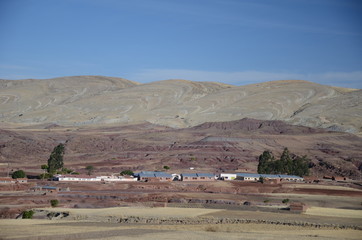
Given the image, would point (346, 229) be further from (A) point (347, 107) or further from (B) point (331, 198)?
(A) point (347, 107)

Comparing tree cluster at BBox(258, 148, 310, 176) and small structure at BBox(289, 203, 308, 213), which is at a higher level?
tree cluster at BBox(258, 148, 310, 176)

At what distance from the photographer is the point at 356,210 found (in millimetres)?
54562

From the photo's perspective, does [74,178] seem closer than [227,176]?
Yes

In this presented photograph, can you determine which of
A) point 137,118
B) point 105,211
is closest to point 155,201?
point 105,211

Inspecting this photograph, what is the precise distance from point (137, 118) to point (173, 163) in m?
79.8

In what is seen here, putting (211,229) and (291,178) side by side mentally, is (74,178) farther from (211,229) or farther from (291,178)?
(211,229)

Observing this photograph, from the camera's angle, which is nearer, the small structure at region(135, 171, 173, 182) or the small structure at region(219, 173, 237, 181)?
the small structure at region(135, 171, 173, 182)

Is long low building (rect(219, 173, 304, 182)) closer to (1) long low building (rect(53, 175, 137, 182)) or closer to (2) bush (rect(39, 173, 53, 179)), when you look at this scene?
(1) long low building (rect(53, 175, 137, 182))

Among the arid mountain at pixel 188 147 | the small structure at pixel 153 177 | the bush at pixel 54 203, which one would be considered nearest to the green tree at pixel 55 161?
the arid mountain at pixel 188 147

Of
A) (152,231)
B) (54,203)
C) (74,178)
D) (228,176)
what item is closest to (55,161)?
(74,178)

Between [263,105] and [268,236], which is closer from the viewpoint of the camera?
[268,236]

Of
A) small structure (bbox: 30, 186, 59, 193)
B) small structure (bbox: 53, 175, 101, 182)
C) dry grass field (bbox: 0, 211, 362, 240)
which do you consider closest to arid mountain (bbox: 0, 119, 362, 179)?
small structure (bbox: 53, 175, 101, 182)

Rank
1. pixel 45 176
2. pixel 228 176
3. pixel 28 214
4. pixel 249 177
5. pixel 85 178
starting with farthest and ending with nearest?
1. pixel 228 176
2. pixel 249 177
3. pixel 45 176
4. pixel 85 178
5. pixel 28 214

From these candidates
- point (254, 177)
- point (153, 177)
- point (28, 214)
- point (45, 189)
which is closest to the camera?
point (28, 214)
